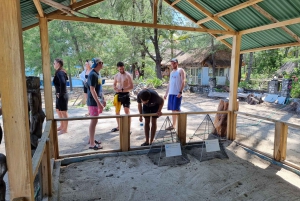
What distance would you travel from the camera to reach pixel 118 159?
340 centimetres

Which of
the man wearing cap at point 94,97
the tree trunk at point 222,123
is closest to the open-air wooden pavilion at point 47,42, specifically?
the tree trunk at point 222,123

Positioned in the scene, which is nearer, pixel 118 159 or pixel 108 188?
pixel 108 188

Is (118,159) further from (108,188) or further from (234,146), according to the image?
(234,146)

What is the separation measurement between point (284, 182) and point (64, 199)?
2.78m

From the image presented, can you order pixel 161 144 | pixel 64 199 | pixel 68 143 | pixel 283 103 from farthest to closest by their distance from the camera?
pixel 283 103 → pixel 68 143 → pixel 161 144 → pixel 64 199

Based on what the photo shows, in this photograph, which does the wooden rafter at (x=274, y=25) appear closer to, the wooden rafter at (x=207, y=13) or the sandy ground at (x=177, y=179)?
the wooden rafter at (x=207, y=13)

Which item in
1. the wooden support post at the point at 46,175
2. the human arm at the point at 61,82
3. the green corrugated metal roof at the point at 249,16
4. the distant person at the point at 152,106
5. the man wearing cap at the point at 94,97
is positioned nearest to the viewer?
the wooden support post at the point at 46,175

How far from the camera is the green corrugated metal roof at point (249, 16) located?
9.54 feet

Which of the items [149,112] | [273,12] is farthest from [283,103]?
[149,112]

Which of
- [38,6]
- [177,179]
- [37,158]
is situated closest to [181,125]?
[177,179]

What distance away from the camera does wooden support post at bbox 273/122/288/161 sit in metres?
3.29

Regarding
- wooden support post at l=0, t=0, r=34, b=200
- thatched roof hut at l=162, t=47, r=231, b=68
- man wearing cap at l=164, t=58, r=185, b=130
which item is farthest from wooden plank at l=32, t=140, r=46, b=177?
thatched roof hut at l=162, t=47, r=231, b=68

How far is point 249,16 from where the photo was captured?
3.50 metres

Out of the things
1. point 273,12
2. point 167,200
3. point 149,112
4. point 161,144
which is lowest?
point 167,200
